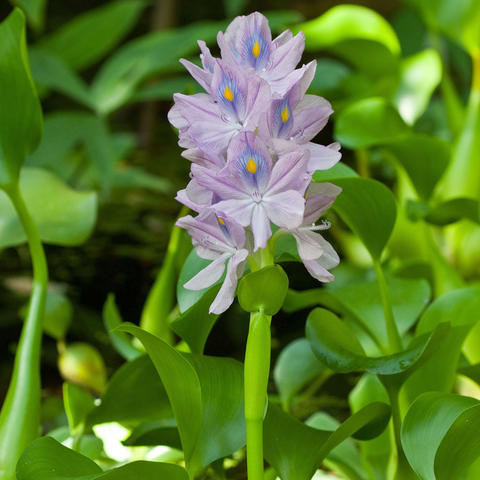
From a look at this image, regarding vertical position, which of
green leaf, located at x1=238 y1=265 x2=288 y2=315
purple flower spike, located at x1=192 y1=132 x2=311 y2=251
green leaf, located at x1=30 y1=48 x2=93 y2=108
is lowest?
green leaf, located at x1=30 y1=48 x2=93 y2=108

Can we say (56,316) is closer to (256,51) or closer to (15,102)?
(15,102)

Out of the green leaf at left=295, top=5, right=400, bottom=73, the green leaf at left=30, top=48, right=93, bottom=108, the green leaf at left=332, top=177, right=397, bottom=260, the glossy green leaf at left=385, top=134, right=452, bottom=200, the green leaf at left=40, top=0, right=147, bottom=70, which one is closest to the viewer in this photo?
the green leaf at left=332, top=177, right=397, bottom=260

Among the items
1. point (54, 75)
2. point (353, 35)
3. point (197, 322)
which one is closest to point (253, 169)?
point (197, 322)

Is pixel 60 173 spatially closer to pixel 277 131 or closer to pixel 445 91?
pixel 445 91

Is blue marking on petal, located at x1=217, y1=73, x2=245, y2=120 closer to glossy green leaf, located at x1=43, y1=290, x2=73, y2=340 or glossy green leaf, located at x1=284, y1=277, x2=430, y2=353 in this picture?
glossy green leaf, located at x1=284, y1=277, x2=430, y2=353

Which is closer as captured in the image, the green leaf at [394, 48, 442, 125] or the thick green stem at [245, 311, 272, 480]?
the thick green stem at [245, 311, 272, 480]

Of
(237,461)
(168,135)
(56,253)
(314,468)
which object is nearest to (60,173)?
(56,253)

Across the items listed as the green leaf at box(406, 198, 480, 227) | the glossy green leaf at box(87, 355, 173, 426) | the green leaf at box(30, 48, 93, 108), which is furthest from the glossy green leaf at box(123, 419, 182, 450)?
the green leaf at box(30, 48, 93, 108)
